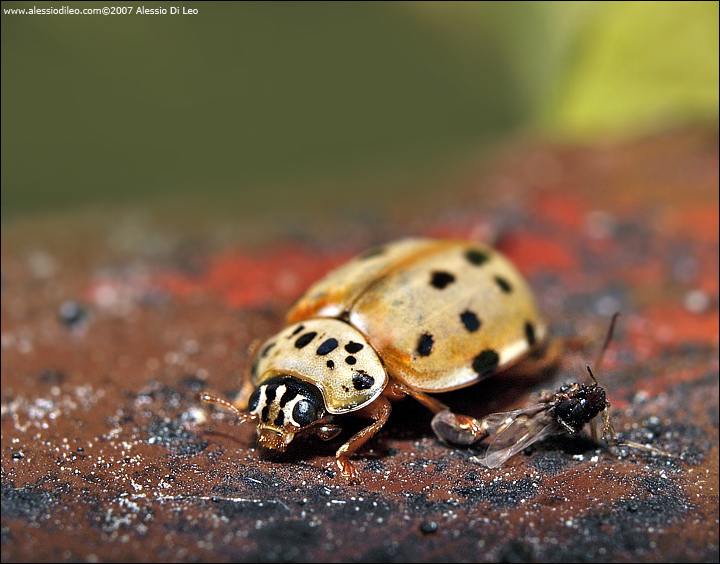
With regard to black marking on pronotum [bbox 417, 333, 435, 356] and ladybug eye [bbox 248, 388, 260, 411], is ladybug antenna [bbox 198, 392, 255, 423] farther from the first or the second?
black marking on pronotum [bbox 417, 333, 435, 356]

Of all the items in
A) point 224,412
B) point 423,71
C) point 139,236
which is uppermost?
point 423,71

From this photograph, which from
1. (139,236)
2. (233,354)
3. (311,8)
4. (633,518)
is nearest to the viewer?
(633,518)

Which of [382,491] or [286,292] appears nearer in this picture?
[382,491]

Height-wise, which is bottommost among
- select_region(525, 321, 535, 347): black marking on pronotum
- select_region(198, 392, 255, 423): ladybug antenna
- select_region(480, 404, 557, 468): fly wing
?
select_region(480, 404, 557, 468): fly wing

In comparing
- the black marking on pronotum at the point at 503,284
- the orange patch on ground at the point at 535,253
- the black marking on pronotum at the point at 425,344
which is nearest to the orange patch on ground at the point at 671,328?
the orange patch on ground at the point at 535,253

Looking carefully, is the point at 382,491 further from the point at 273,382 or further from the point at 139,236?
the point at 139,236

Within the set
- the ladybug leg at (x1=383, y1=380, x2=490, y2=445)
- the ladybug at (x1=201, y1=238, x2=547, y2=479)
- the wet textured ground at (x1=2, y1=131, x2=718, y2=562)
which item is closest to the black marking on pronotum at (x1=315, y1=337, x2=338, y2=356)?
the ladybug at (x1=201, y1=238, x2=547, y2=479)

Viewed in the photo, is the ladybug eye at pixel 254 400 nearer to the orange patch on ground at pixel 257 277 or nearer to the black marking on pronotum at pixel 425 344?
the black marking on pronotum at pixel 425 344

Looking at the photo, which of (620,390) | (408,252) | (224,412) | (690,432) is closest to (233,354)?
(224,412)
